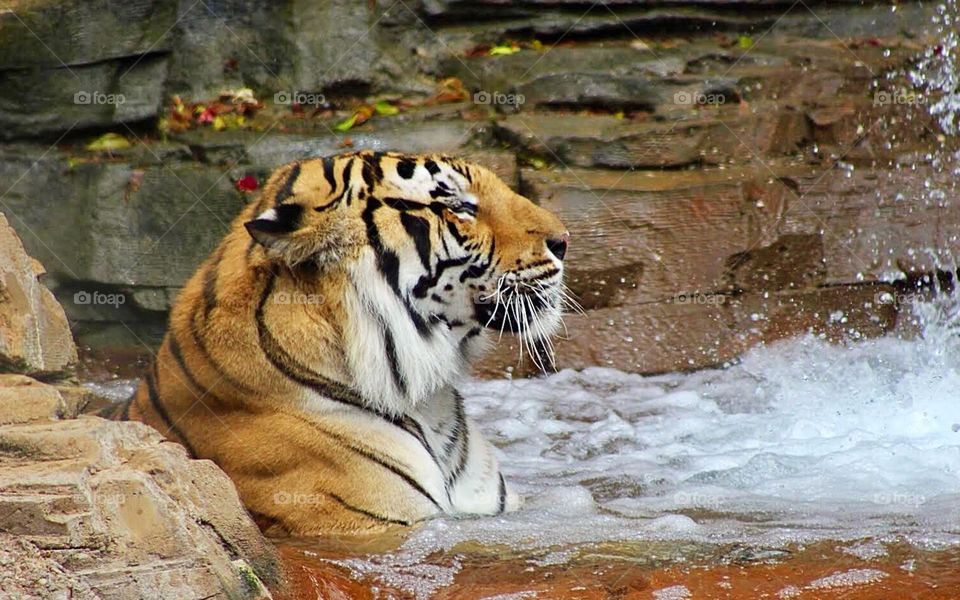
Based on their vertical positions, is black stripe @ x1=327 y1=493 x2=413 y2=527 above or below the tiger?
below

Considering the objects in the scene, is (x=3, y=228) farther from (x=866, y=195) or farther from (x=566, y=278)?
(x=866, y=195)

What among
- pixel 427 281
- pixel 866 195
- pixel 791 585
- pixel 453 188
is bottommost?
pixel 791 585

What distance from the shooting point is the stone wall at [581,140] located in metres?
Result: 5.85

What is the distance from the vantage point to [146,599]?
2182 millimetres

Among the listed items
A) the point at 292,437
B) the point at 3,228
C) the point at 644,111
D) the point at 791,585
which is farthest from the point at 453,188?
the point at 644,111

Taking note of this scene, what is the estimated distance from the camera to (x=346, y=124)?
6.07 metres

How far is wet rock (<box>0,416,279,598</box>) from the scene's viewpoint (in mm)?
2172

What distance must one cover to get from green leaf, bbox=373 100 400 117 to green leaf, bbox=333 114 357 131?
126 millimetres

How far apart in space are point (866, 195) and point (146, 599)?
453 centimetres

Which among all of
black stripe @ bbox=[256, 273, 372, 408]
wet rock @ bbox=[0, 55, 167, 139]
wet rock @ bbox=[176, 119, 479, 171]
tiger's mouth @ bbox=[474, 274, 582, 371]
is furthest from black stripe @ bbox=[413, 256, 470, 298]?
wet rock @ bbox=[0, 55, 167, 139]

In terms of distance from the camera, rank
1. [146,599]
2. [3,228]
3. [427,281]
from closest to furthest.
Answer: [146,599], [3,228], [427,281]

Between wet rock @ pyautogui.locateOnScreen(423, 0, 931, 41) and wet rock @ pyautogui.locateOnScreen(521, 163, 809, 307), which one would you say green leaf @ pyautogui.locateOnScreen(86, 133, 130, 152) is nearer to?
wet rock @ pyautogui.locateOnScreen(423, 0, 931, 41)

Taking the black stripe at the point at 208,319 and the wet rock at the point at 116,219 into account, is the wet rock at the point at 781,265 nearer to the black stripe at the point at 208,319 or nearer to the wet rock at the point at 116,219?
the wet rock at the point at 116,219

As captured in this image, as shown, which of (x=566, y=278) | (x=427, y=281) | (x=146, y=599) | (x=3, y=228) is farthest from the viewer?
(x=566, y=278)
